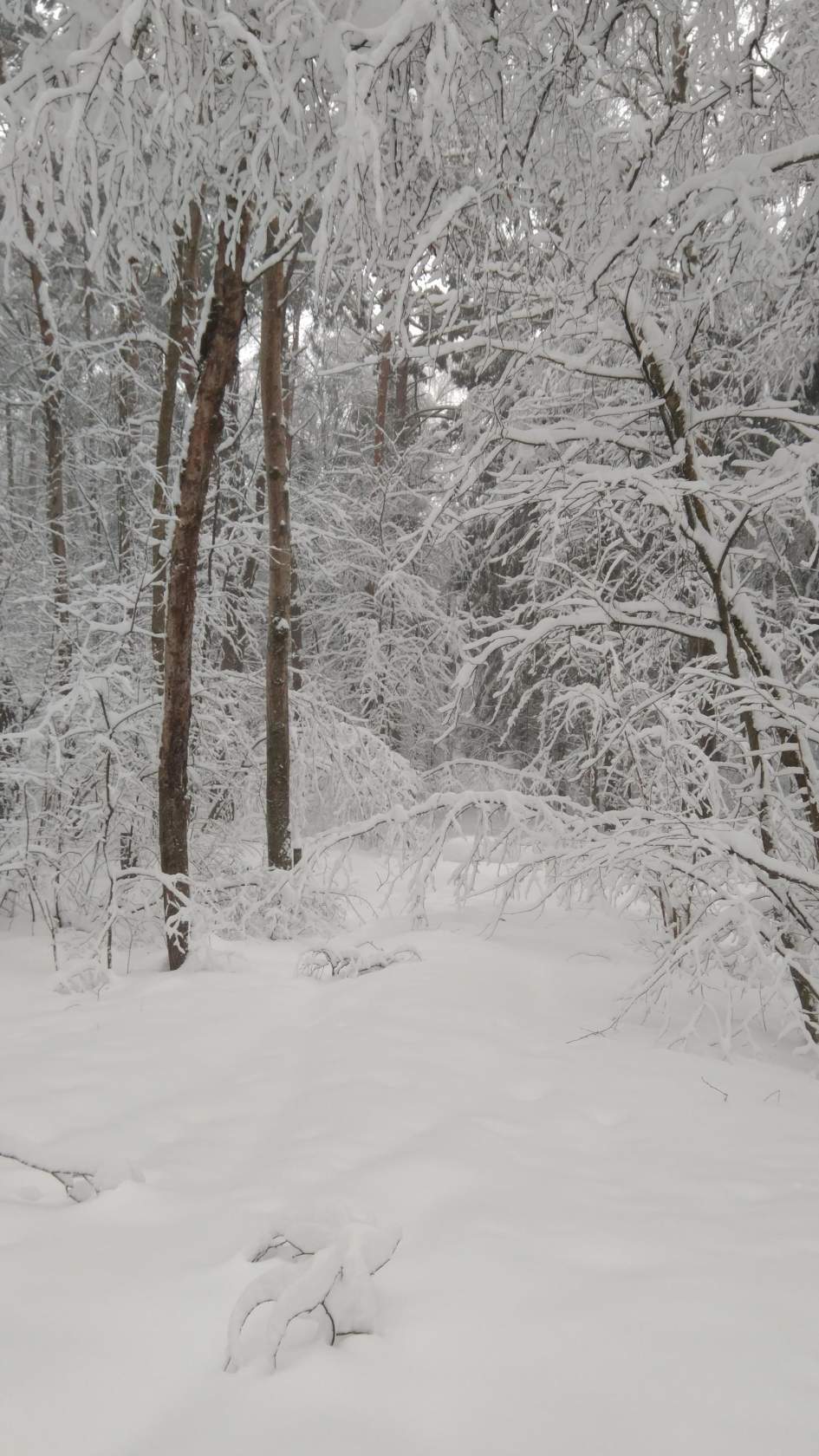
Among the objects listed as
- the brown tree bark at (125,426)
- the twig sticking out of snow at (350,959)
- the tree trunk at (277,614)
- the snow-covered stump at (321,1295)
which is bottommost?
the twig sticking out of snow at (350,959)

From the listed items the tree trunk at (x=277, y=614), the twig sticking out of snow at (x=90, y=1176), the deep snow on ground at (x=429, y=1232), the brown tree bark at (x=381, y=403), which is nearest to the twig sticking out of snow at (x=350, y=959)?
the deep snow on ground at (x=429, y=1232)

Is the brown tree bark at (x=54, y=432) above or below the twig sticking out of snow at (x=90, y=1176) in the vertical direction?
above

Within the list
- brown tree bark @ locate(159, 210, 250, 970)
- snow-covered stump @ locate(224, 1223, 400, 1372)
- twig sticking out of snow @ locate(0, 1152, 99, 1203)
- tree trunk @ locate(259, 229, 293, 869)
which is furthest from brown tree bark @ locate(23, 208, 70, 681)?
snow-covered stump @ locate(224, 1223, 400, 1372)

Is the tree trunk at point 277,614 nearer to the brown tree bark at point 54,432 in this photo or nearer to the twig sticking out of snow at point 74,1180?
the brown tree bark at point 54,432

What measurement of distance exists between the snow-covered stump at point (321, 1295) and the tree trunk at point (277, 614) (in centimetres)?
544

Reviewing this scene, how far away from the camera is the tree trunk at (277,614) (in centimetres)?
669

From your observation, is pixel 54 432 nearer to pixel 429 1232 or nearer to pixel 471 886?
pixel 471 886

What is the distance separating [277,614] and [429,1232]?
5.84 m

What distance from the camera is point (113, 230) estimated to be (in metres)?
3.94

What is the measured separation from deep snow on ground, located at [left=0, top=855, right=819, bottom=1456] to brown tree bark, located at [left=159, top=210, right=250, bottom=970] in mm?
1795

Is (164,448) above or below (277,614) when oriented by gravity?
above

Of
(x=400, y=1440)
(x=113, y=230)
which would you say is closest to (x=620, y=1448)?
(x=400, y=1440)

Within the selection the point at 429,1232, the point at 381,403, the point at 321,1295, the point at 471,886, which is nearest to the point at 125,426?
the point at 381,403

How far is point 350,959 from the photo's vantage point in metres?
4.43
